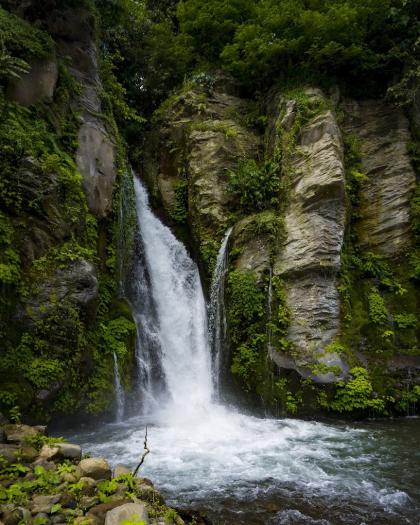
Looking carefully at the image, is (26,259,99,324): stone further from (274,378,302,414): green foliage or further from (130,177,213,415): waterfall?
(274,378,302,414): green foliage

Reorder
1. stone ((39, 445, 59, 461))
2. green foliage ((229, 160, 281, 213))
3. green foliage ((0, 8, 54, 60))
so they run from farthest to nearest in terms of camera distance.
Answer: green foliage ((229, 160, 281, 213)), green foliage ((0, 8, 54, 60)), stone ((39, 445, 59, 461))

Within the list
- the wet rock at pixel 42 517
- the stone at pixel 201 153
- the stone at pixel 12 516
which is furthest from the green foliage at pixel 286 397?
the stone at pixel 12 516

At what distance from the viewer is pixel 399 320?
10.9 metres

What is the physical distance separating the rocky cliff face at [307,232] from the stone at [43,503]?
6.78 m

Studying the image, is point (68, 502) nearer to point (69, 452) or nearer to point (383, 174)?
point (69, 452)

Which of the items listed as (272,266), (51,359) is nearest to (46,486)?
(51,359)

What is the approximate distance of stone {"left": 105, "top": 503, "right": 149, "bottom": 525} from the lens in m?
3.64

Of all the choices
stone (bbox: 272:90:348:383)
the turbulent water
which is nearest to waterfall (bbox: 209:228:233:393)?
the turbulent water

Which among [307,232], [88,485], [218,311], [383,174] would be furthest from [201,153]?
[88,485]

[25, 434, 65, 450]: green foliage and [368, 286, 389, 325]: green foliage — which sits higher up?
[368, 286, 389, 325]: green foliage

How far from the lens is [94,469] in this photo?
4.60 metres

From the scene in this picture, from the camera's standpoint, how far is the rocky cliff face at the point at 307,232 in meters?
10.3

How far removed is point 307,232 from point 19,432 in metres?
8.45

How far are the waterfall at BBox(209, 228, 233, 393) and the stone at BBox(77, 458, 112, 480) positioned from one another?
6.81 m
